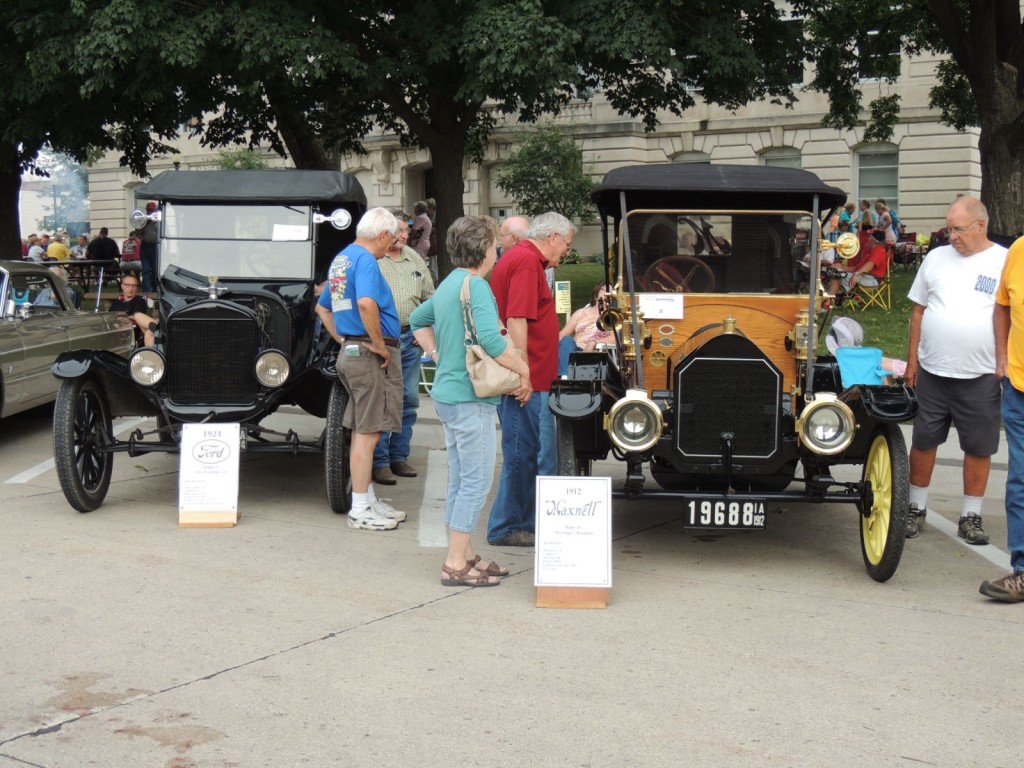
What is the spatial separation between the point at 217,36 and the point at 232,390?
10.3 m

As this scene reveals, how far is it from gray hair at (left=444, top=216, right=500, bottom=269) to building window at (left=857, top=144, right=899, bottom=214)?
105ft

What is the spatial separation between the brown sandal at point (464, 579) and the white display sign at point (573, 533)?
465mm

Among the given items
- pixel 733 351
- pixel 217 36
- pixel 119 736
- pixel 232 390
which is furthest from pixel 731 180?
pixel 217 36

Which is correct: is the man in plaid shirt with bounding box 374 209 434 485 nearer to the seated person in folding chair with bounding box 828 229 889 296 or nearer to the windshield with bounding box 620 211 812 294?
the windshield with bounding box 620 211 812 294

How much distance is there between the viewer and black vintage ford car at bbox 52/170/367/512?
810cm

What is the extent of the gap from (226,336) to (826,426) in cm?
401

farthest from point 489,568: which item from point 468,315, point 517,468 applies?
point 468,315

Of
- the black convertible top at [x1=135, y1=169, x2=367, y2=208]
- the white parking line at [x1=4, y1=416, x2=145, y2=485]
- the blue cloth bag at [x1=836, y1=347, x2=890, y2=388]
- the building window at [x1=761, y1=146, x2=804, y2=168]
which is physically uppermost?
the building window at [x1=761, y1=146, x2=804, y2=168]

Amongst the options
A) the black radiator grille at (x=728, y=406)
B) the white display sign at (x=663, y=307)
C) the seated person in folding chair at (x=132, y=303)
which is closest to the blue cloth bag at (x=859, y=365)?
the white display sign at (x=663, y=307)

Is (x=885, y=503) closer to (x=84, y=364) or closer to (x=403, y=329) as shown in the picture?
(x=403, y=329)

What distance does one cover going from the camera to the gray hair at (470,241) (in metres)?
6.23

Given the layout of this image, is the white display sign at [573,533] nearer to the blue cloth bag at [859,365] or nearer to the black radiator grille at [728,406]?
the black radiator grille at [728,406]

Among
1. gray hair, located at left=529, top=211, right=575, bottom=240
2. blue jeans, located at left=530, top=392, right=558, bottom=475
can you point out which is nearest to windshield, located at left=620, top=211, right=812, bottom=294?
gray hair, located at left=529, top=211, right=575, bottom=240

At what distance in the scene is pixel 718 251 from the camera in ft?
25.2
